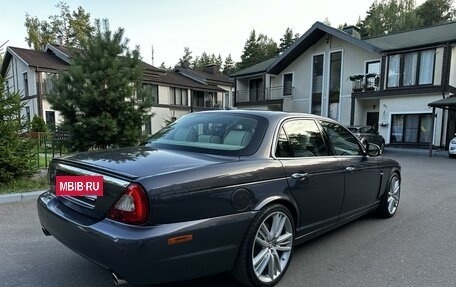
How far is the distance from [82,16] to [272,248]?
5146 cm

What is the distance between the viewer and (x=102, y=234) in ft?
7.45

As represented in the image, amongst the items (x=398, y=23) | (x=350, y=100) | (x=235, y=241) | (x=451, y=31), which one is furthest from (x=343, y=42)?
(x=235, y=241)

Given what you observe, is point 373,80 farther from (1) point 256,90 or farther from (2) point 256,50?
(2) point 256,50

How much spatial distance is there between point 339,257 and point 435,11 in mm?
49598

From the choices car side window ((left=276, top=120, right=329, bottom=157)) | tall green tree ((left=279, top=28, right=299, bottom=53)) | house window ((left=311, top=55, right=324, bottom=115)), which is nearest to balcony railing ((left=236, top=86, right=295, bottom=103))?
house window ((left=311, top=55, right=324, bottom=115))

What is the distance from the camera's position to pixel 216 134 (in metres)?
3.36

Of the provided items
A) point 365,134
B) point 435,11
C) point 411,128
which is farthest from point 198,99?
point 435,11

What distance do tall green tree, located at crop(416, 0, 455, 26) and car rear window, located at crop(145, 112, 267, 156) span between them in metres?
47.4

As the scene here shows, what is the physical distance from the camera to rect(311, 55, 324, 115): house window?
948 inches

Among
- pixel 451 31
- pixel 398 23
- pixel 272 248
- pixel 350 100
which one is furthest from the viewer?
pixel 398 23

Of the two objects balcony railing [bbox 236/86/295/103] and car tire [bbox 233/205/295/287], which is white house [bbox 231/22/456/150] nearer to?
balcony railing [bbox 236/86/295/103]

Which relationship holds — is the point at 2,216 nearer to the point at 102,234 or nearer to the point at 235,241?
the point at 102,234

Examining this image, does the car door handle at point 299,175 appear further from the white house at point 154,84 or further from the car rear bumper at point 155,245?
the white house at point 154,84

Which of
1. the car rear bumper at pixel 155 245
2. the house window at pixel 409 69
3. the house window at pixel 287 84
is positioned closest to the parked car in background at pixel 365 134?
the house window at pixel 409 69
